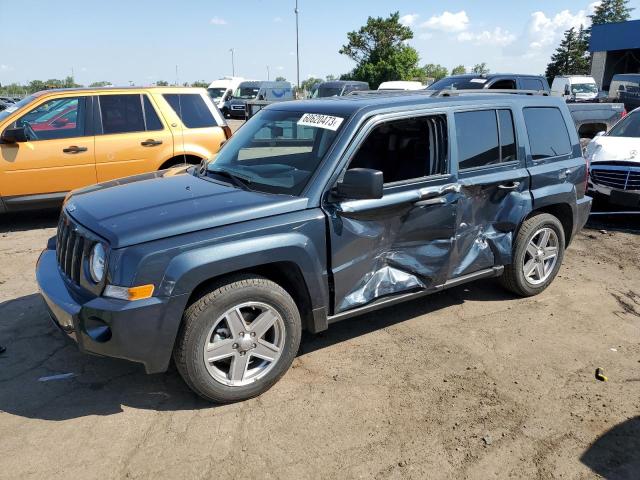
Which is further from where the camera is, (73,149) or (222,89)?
(222,89)

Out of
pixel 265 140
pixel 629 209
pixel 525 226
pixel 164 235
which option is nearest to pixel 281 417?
pixel 164 235

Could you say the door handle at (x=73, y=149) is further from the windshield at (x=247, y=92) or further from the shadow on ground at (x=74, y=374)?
the windshield at (x=247, y=92)

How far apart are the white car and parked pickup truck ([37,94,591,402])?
2894 mm

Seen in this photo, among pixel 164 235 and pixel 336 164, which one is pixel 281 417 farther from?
pixel 336 164

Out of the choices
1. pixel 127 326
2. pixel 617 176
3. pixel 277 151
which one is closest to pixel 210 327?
pixel 127 326

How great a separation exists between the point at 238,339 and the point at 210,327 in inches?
8.5

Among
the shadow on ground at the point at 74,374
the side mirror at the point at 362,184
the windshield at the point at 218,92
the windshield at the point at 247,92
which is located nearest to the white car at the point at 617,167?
the shadow on ground at the point at 74,374

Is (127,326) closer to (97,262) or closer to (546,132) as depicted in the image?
(97,262)

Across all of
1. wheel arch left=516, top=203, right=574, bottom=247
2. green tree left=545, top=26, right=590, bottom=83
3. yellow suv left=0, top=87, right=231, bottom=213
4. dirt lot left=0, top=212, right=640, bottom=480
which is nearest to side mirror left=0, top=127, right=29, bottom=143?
yellow suv left=0, top=87, right=231, bottom=213

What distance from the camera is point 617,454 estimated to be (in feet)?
9.37

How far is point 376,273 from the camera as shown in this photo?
3691mm

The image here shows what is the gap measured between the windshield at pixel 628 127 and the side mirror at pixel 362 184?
6.78 metres

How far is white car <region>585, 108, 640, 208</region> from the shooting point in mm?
7109

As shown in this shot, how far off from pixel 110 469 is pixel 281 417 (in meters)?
0.97
